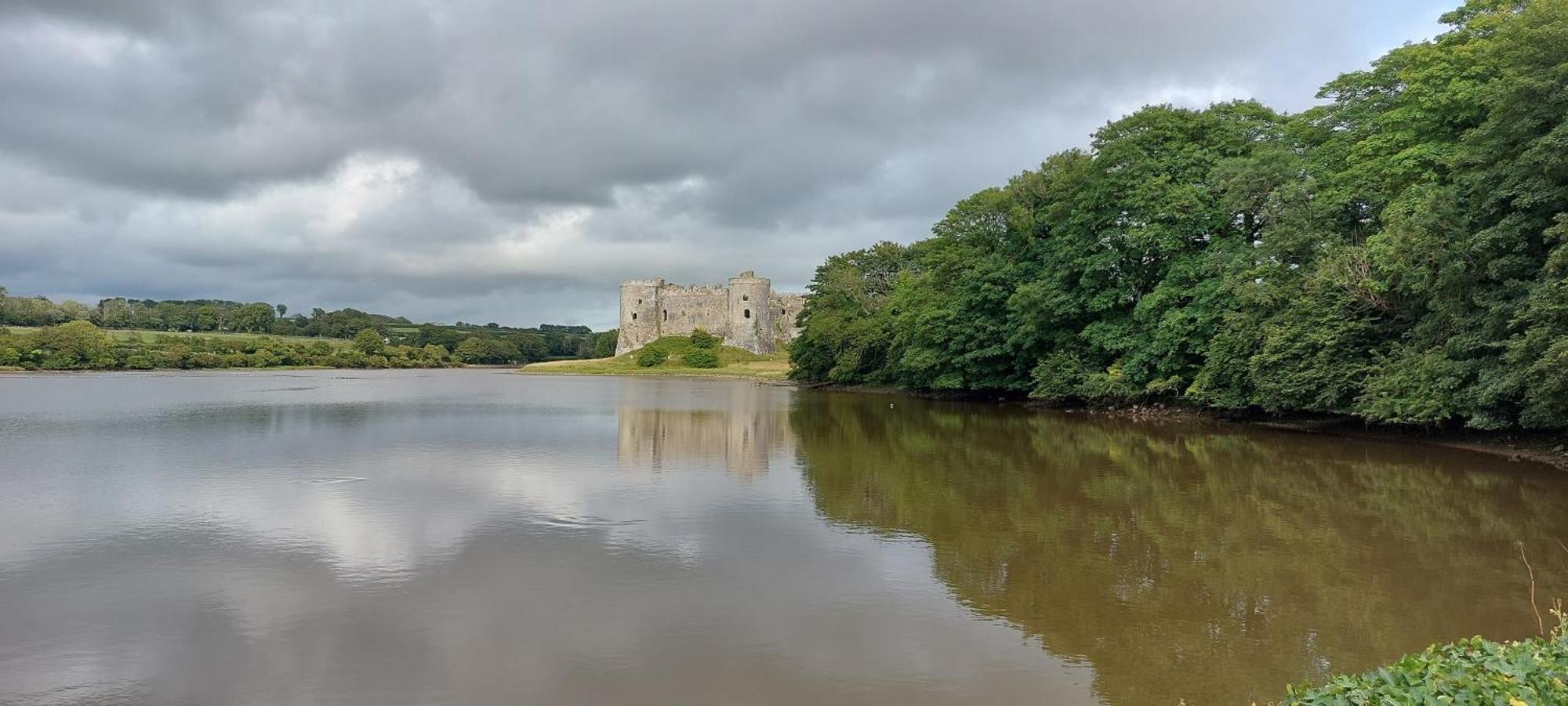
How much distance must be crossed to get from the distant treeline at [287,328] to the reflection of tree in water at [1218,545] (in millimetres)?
84120

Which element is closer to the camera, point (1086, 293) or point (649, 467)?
point (649, 467)

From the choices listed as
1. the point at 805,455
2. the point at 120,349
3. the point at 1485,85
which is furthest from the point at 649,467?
the point at 120,349

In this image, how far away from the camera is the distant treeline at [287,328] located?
87.9 metres

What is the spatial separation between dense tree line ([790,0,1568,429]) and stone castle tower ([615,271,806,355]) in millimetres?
43360

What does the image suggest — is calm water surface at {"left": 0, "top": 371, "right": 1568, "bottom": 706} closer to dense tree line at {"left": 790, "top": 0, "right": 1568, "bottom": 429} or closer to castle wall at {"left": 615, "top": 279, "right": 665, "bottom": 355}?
dense tree line at {"left": 790, "top": 0, "right": 1568, "bottom": 429}

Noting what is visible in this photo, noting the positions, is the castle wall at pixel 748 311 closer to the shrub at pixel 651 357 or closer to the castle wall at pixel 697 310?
the castle wall at pixel 697 310

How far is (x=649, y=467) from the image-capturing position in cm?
1585

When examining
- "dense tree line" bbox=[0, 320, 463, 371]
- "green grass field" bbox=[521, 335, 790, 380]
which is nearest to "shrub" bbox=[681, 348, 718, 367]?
"green grass field" bbox=[521, 335, 790, 380]

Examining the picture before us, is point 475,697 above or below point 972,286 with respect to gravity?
below

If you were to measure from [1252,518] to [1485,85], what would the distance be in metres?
12.9

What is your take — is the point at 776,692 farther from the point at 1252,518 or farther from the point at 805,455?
the point at 805,455

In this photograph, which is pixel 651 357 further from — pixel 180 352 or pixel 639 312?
pixel 180 352

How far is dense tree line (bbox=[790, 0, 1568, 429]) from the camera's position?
15.1 m

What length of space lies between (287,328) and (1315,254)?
404 feet
